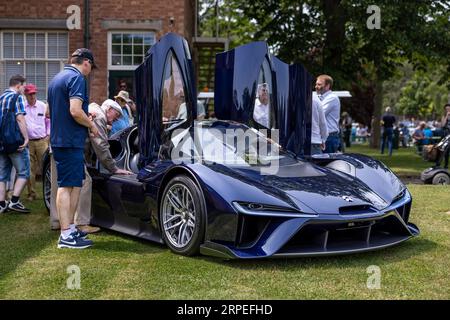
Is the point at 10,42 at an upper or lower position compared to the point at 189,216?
upper

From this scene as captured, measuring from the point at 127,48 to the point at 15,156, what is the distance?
6922 mm

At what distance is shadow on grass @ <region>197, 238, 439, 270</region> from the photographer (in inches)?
203

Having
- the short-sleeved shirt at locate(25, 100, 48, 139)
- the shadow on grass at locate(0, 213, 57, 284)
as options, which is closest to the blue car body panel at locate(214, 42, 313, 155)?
the shadow on grass at locate(0, 213, 57, 284)

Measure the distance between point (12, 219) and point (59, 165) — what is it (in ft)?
7.19

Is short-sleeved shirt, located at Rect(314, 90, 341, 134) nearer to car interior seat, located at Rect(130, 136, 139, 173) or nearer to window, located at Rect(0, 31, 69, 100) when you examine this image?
car interior seat, located at Rect(130, 136, 139, 173)

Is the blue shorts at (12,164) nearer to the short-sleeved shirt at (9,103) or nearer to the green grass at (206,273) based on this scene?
the short-sleeved shirt at (9,103)

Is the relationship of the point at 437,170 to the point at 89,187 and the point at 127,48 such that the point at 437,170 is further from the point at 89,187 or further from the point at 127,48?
the point at 127,48

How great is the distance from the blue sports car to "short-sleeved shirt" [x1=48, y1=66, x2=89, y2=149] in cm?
78

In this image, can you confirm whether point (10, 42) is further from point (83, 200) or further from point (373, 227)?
point (373, 227)

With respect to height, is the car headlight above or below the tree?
below

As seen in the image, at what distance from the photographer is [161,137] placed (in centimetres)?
668

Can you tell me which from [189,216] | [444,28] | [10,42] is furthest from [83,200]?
[444,28]

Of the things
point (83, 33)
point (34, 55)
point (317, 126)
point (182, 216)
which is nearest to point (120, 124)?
point (317, 126)

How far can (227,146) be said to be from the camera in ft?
20.7
